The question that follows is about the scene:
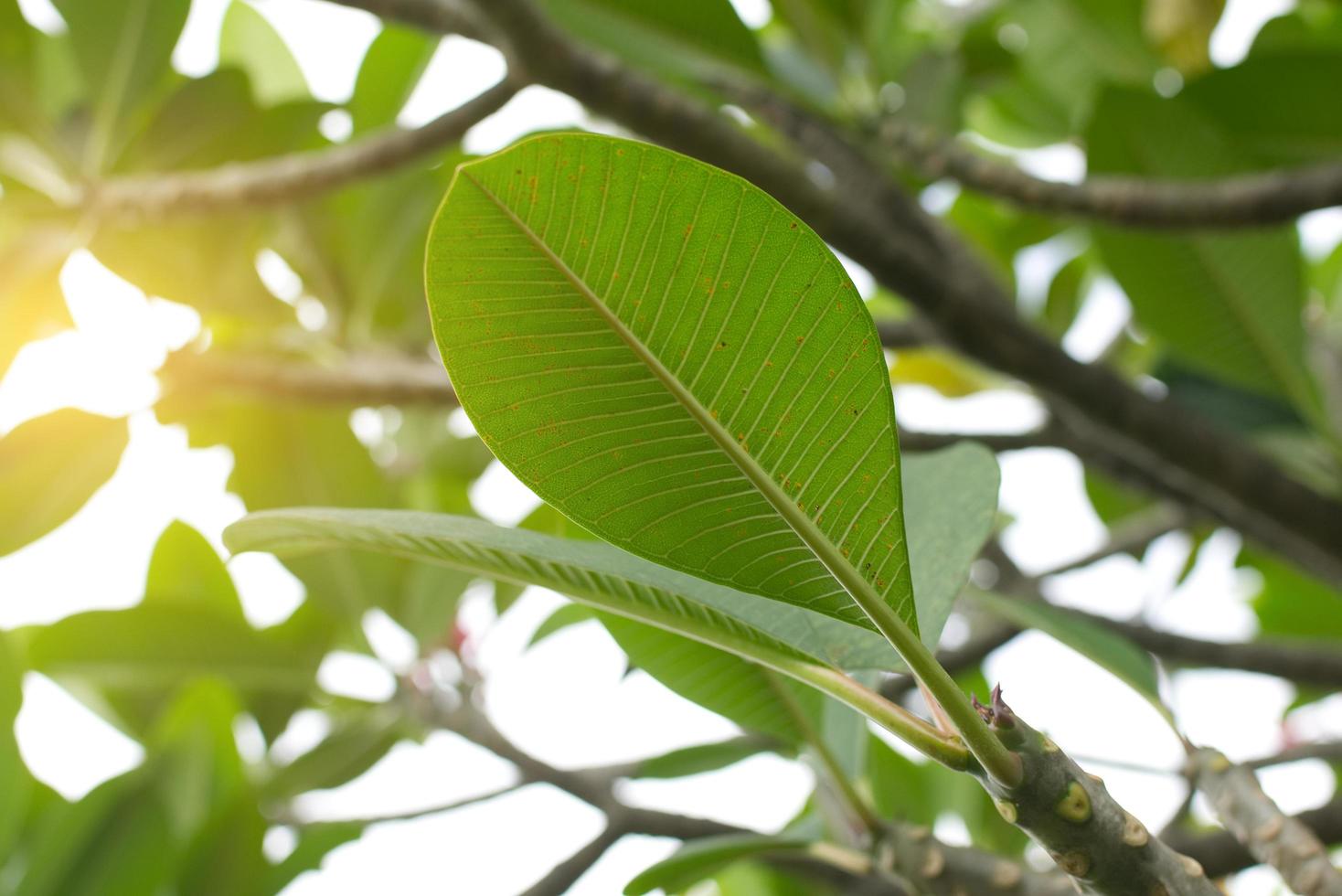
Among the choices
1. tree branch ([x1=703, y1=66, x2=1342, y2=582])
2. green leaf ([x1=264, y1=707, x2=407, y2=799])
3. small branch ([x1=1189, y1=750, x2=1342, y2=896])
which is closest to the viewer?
small branch ([x1=1189, y1=750, x2=1342, y2=896])

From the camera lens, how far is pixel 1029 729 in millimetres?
339

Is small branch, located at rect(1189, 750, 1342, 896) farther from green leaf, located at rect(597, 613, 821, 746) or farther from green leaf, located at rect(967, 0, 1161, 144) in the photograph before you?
green leaf, located at rect(967, 0, 1161, 144)

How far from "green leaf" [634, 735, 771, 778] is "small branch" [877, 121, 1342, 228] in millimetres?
559

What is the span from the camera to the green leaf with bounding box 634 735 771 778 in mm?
958

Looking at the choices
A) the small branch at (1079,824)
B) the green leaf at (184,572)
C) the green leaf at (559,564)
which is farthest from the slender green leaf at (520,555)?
the green leaf at (184,572)

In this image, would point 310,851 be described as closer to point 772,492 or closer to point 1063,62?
point 772,492

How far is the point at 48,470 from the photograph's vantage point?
1.18 meters

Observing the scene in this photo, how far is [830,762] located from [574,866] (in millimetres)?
352

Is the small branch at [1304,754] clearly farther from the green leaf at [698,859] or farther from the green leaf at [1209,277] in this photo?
the green leaf at [698,859]

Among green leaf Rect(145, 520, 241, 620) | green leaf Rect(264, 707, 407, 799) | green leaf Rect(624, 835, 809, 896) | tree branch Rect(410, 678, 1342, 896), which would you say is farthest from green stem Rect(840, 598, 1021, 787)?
green leaf Rect(145, 520, 241, 620)

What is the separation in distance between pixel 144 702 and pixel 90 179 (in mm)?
650

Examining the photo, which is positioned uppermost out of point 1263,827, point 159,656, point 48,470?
point 48,470

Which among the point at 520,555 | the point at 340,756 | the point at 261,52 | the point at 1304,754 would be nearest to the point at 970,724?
the point at 520,555

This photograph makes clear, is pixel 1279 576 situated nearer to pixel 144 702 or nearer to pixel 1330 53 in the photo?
pixel 1330 53
